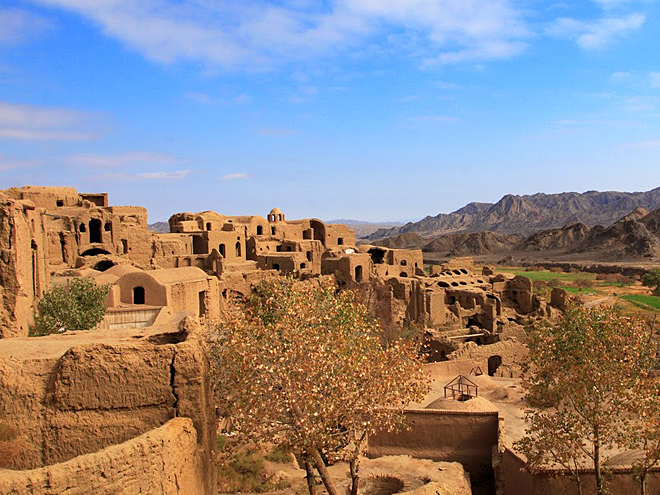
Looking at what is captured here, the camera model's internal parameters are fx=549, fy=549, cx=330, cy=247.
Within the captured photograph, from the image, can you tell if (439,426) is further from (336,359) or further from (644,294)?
(644,294)

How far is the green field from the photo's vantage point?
4572 cm

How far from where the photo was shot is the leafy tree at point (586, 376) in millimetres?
11094

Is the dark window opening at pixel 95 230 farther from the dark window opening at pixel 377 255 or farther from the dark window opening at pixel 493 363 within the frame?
the dark window opening at pixel 377 255

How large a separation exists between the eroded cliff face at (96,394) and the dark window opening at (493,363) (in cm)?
2139

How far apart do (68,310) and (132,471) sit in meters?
10.2

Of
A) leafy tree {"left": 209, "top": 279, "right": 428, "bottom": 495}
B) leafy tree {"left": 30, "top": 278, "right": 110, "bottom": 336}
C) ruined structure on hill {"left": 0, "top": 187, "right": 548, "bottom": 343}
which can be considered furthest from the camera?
ruined structure on hill {"left": 0, "top": 187, "right": 548, "bottom": 343}

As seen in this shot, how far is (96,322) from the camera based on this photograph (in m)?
15.0

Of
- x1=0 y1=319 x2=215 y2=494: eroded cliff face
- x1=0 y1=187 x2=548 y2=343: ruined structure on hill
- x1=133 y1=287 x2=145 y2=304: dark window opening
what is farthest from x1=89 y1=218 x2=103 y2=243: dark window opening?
x1=0 y1=319 x2=215 y2=494: eroded cliff face

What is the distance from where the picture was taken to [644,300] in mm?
48156

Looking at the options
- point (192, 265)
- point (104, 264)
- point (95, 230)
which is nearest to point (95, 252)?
point (95, 230)

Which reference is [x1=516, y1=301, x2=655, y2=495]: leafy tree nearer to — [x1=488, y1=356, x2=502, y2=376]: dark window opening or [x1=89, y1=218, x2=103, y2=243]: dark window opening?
[x1=488, y1=356, x2=502, y2=376]: dark window opening

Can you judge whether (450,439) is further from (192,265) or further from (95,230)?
(95,230)

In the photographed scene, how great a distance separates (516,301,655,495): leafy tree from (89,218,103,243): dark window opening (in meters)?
23.9

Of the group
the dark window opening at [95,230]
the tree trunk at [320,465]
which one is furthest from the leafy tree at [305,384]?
the dark window opening at [95,230]
